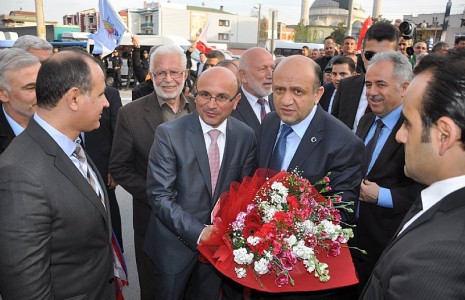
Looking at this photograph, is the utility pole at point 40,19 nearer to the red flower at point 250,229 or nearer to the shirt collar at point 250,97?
the shirt collar at point 250,97

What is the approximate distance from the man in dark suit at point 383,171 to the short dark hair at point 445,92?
4.01 feet

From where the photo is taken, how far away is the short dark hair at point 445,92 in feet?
3.67

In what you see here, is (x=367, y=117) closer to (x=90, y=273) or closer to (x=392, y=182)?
(x=392, y=182)

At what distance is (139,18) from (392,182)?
231 feet

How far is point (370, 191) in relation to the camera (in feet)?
7.67

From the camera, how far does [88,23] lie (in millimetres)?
53625

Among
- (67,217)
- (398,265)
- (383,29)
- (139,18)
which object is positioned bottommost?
(67,217)

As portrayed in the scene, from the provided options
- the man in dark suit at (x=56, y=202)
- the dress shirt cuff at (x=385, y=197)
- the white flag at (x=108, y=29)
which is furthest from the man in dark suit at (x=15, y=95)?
the white flag at (x=108, y=29)

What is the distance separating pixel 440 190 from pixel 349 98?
2.55 metres

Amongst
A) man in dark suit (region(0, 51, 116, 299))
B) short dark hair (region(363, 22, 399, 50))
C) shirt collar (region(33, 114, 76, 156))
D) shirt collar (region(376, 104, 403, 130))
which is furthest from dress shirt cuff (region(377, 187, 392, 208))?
short dark hair (region(363, 22, 399, 50))

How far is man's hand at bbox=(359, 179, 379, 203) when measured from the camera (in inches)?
91.8

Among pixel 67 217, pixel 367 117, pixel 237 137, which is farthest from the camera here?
pixel 367 117

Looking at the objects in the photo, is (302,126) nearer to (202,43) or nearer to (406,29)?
(406,29)

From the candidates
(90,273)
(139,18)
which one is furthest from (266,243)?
(139,18)
